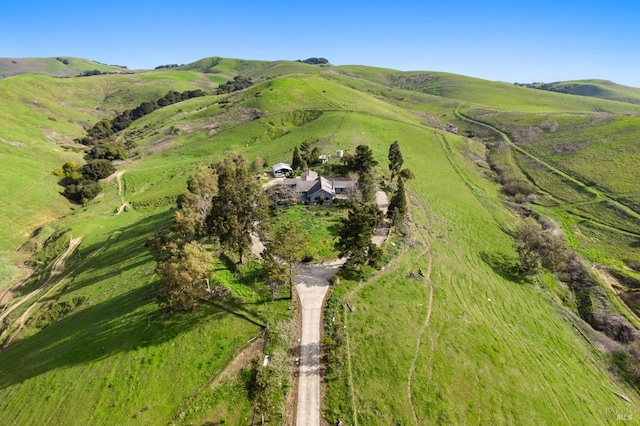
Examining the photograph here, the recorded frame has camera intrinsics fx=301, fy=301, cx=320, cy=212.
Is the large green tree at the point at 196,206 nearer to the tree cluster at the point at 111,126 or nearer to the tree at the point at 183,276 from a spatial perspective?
the tree at the point at 183,276

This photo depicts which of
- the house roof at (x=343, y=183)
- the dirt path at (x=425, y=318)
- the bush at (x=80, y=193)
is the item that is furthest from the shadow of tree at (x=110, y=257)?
the dirt path at (x=425, y=318)

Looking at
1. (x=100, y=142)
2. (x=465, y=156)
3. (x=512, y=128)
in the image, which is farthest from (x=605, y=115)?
(x=100, y=142)

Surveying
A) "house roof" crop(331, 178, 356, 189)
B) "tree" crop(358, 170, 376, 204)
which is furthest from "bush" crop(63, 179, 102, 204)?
"tree" crop(358, 170, 376, 204)

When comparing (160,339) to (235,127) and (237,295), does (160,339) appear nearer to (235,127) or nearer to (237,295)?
(237,295)

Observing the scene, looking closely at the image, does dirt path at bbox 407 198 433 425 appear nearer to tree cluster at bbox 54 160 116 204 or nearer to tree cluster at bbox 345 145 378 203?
tree cluster at bbox 345 145 378 203

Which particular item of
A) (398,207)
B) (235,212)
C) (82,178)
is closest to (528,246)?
(398,207)

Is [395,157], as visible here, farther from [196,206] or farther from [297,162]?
[196,206]
